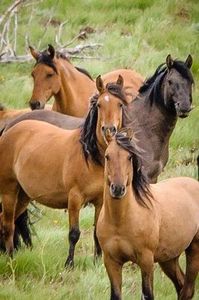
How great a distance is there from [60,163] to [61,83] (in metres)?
3.20

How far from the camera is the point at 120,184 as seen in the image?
219 inches

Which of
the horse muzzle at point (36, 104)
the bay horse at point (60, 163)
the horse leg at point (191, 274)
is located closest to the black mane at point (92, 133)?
the bay horse at point (60, 163)

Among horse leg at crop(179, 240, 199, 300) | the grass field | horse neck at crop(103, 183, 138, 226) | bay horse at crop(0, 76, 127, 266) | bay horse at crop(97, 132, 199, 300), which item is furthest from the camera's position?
bay horse at crop(0, 76, 127, 266)

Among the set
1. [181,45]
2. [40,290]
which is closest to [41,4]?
[181,45]

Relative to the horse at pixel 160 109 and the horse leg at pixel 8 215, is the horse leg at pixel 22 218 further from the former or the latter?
the horse at pixel 160 109

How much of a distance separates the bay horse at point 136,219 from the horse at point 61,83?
4.24 meters

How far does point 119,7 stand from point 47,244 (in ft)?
34.1

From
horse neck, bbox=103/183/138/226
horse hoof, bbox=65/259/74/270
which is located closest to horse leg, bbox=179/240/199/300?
horse neck, bbox=103/183/138/226

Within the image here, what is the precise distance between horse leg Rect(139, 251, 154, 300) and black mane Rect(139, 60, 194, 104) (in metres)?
3.34

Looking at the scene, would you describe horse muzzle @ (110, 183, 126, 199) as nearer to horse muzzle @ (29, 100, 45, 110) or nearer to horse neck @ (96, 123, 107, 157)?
horse neck @ (96, 123, 107, 157)

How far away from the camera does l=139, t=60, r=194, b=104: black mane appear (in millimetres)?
8906

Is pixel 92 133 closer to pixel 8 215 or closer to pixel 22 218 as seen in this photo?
pixel 8 215

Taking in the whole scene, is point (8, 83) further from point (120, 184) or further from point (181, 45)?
point (120, 184)

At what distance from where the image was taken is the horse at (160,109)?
880cm
